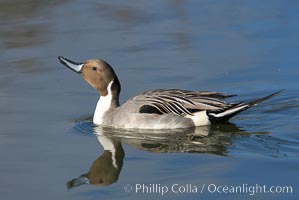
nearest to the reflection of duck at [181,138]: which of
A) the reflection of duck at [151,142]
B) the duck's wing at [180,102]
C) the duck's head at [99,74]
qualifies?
the reflection of duck at [151,142]

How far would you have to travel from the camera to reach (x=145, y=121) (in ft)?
34.0

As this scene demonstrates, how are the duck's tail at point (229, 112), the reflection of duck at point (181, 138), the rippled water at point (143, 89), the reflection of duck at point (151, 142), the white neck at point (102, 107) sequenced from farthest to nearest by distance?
Answer: the white neck at point (102, 107), the duck's tail at point (229, 112), the reflection of duck at point (181, 138), the reflection of duck at point (151, 142), the rippled water at point (143, 89)

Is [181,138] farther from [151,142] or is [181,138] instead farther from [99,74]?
[99,74]

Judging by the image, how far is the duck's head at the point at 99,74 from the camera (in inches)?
420

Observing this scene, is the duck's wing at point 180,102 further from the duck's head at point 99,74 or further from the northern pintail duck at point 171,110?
the duck's head at point 99,74

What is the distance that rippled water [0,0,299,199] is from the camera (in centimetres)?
856

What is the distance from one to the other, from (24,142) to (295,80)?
11.8 feet

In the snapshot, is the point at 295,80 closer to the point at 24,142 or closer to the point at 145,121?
the point at 145,121

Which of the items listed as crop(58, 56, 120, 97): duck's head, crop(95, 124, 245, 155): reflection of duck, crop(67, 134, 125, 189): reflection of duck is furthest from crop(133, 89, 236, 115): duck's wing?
crop(67, 134, 125, 189): reflection of duck

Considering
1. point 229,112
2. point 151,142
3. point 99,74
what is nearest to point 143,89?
point 99,74

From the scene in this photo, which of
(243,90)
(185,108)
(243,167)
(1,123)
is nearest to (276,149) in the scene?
(243,167)

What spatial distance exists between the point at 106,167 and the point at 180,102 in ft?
5.47

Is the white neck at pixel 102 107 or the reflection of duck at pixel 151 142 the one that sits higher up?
the white neck at pixel 102 107

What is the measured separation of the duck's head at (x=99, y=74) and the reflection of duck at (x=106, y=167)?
0.87m
